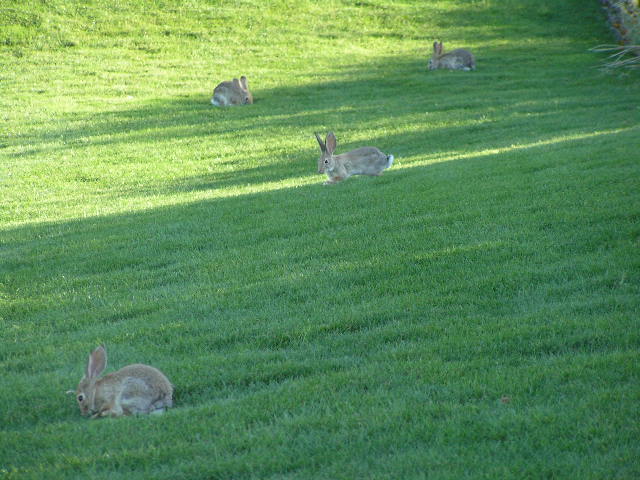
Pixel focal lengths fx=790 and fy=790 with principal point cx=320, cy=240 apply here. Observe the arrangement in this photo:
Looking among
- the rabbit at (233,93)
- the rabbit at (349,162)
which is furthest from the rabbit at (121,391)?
the rabbit at (233,93)

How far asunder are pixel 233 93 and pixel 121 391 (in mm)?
22269

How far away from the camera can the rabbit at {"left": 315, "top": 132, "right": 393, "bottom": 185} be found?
1633 cm

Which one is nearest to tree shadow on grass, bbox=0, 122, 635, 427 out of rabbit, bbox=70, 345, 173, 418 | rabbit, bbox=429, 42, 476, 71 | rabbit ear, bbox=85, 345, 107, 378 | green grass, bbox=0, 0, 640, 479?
green grass, bbox=0, 0, 640, 479

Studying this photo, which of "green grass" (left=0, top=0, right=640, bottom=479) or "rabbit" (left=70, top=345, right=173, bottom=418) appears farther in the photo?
"rabbit" (left=70, top=345, right=173, bottom=418)

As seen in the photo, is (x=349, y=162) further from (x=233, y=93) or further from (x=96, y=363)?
(x=233, y=93)

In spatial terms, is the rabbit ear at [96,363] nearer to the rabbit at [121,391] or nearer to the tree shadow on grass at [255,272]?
the rabbit at [121,391]

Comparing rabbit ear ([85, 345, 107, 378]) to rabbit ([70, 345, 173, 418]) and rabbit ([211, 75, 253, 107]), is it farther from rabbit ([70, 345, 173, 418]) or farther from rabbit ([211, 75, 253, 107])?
rabbit ([211, 75, 253, 107])

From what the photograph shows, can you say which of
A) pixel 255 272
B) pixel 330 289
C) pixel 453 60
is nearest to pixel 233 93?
pixel 453 60

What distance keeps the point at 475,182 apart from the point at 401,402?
341 inches

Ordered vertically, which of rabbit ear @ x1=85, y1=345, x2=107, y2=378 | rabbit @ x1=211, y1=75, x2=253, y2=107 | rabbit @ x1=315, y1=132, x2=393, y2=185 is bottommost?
rabbit ear @ x1=85, y1=345, x2=107, y2=378

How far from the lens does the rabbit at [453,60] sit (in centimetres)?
3275

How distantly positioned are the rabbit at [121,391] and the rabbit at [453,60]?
28.0m

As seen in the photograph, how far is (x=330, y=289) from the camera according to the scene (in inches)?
384

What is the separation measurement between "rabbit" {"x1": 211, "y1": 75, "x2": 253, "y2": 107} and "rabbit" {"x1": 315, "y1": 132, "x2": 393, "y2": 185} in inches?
485
